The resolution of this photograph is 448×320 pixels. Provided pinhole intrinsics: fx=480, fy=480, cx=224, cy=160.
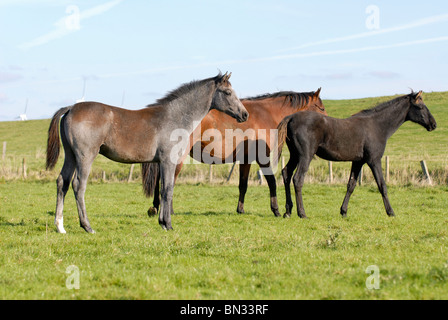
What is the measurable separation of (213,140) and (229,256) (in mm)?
5167

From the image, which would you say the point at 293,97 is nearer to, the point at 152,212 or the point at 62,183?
the point at 152,212

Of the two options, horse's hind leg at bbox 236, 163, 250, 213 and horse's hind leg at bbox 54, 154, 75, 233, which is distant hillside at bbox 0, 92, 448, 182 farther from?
horse's hind leg at bbox 54, 154, 75, 233

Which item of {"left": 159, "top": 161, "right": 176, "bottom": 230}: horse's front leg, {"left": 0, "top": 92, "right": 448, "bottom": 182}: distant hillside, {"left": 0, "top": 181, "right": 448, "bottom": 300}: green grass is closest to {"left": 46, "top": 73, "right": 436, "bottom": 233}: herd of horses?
{"left": 159, "top": 161, "right": 176, "bottom": 230}: horse's front leg

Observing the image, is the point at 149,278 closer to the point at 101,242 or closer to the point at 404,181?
the point at 101,242

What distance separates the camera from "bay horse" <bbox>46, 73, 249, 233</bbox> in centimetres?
844

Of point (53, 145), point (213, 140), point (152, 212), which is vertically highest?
point (213, 140)

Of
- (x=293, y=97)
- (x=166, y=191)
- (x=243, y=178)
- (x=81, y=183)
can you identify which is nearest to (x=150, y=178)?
(x=166, y=191)

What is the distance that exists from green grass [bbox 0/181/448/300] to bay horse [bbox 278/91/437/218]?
3.25 feet

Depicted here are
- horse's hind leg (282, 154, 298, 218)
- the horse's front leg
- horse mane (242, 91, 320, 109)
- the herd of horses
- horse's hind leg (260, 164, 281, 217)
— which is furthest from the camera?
horse mane (242, 91, 320, 109)

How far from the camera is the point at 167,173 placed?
9.14m

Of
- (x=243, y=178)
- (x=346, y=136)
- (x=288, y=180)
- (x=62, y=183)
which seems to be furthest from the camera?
(x=243, y=178)

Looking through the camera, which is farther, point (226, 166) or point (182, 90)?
point (226, 166)

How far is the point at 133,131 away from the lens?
349 inches
